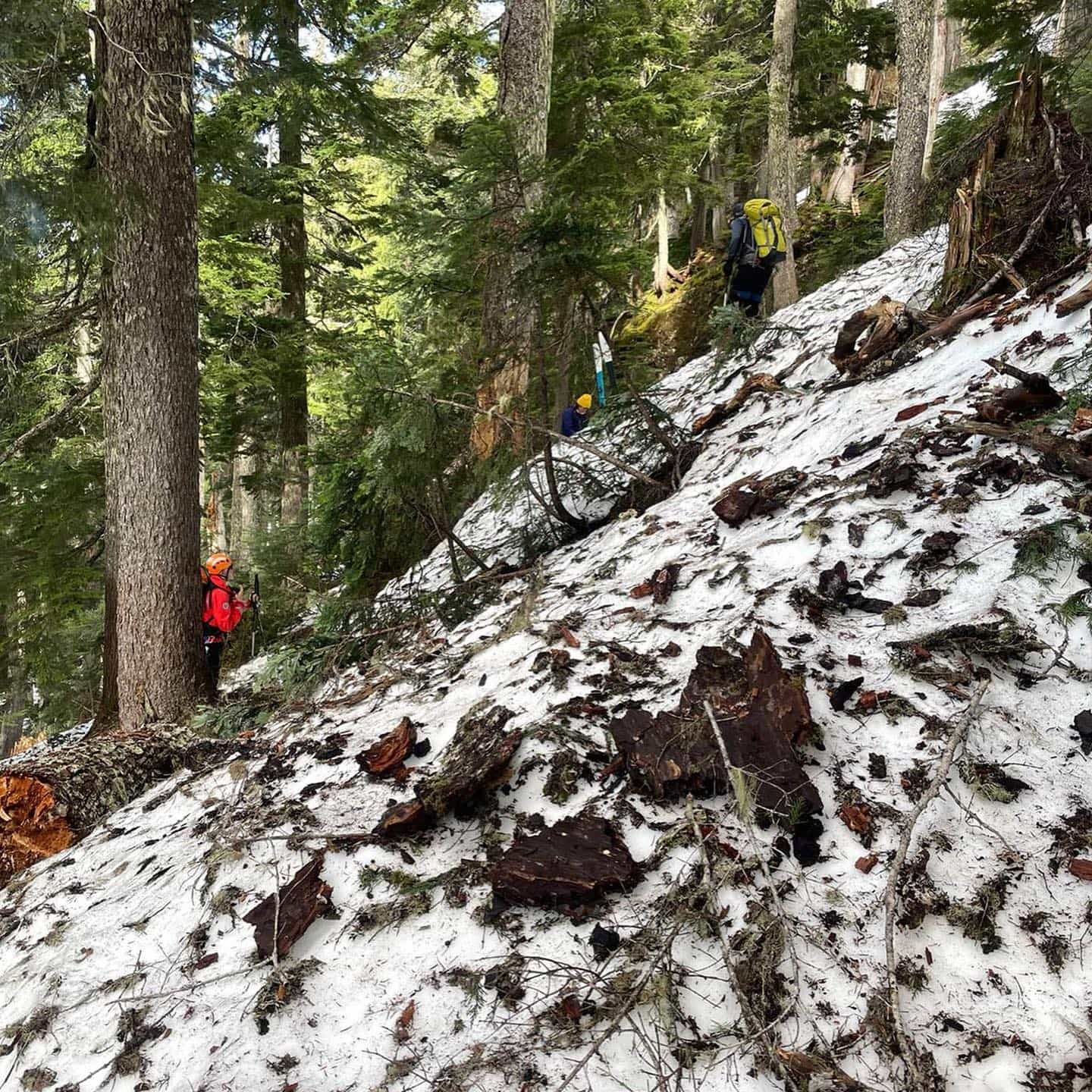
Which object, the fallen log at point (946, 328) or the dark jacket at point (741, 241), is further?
the dark jacket at point (741, 241)

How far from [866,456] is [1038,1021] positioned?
2.83 meters

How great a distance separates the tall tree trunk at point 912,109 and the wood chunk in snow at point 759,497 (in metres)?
8.38

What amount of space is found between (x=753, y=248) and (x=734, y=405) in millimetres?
4069

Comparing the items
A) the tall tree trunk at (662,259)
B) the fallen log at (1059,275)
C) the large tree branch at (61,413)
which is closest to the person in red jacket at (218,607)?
the large tree branch at (61,413)

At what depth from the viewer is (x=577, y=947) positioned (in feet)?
6.32

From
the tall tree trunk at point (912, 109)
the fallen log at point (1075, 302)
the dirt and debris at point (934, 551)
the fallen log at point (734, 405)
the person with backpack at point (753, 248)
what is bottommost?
the dirt and debris at point (934, 551)

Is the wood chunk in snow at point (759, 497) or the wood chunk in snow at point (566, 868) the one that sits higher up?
the wood chunk in snow at point (759, 497)

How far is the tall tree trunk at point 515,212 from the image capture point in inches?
177

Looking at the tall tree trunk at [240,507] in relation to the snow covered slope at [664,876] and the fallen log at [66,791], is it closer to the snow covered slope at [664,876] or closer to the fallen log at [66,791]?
the fallen log at [66,791]

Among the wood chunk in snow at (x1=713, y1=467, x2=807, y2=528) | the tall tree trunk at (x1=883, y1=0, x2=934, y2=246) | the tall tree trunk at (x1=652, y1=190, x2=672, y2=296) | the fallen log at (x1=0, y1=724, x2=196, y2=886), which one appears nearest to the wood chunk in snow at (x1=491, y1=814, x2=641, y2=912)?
the wood chunk in snow at (x1=713, y1=467, x2=807, y2=528)

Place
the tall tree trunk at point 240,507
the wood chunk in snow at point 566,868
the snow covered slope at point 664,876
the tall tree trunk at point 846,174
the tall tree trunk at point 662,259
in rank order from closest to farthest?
the snow covered slope at point 664,876
the wood chunk in snow at point 566,868
the tall tree trunk at point 240,507
the tall tree trunk at point 846,174
the tall tree trunk at point 662,259

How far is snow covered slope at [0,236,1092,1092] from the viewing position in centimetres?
171

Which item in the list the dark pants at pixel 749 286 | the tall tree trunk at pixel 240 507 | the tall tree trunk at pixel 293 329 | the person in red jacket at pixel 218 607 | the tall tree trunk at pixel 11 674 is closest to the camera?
the person in red jacket at pixel 218 607

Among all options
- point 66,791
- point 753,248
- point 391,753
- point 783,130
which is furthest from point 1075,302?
point 783,130
